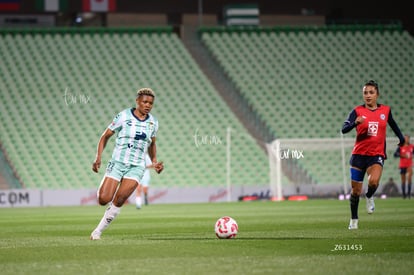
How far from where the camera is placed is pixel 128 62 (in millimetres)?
41188

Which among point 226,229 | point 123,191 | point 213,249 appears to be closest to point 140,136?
point 123,191

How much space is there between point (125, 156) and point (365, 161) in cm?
449

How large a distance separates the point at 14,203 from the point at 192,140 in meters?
8.98

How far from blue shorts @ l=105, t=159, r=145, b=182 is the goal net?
69.9ft

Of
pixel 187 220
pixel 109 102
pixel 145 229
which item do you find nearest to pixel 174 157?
pixel 109 102

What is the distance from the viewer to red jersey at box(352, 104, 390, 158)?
15406 mm

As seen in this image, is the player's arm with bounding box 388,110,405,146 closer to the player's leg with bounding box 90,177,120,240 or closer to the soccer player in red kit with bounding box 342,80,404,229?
the soccer player in red kit with bounding box 342,80,404,229

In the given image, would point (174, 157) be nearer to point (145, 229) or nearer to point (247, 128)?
point (247, 128)

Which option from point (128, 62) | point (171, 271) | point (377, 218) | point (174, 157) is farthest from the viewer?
point (128, 62)

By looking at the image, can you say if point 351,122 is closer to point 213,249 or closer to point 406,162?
point 213,249

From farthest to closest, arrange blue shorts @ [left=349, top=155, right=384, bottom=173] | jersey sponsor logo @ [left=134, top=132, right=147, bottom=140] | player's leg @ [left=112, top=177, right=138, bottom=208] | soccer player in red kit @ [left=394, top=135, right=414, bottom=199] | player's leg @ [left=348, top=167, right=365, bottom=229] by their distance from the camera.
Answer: soccer player in red kit @ [left=394, top=135, right=414, bottom=199], blue shorts @ [left=349, top=155, right=384, bottom=173], player's leg @ [left=348, top=167, right=365, bottom=229], jersey sponsor logo @ [left=134, top=132, right=147, bottom=140], player's leg @ [left=112, top=177, right=138, bottom=208]

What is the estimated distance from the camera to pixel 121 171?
13.7 meters

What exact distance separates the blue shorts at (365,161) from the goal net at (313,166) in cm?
1905

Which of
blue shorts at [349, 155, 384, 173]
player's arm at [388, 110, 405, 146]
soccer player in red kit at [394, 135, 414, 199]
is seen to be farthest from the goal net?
blue shorts at [349, 155, 384, 173]
